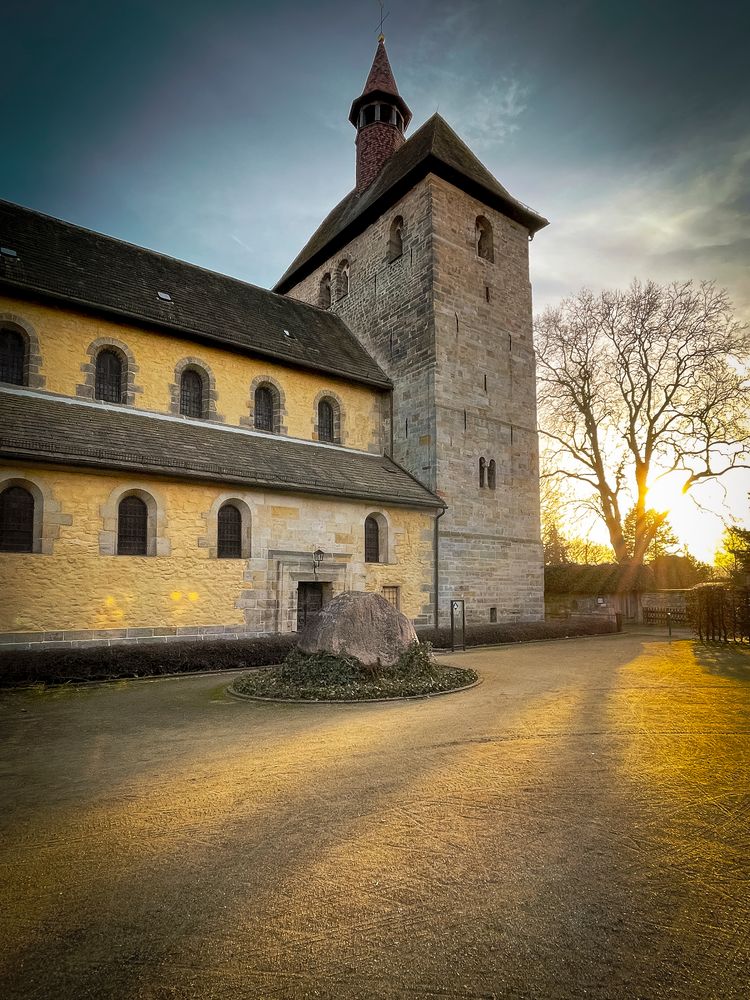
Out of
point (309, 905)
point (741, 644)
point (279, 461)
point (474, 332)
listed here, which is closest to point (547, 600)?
point (741, 644)

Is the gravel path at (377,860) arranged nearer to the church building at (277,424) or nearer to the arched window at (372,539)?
the church building at (277,424)

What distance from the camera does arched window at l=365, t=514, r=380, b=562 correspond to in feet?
57.9

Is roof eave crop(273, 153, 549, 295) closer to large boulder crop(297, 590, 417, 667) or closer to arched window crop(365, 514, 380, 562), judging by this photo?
arched window crop(365, 514, 380, 562)

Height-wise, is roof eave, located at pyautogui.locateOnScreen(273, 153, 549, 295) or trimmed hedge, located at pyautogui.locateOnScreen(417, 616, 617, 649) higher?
roof eave, located at pyautogui.locateOnScreen(273, 153, 549, 295)

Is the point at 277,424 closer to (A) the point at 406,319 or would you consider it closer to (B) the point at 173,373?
(B) the point at 173,373

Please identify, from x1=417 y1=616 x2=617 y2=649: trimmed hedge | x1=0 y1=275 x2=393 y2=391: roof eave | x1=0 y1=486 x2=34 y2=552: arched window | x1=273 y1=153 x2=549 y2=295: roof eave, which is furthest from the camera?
x1=273 y1=153 x2=549 y2=295: roof eave

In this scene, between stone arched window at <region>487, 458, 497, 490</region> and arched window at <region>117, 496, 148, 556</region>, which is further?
stone arched window at <region>487, 458, 497, 490</region>

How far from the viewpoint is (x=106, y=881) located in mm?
3467

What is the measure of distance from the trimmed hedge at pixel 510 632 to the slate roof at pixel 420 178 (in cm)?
1627

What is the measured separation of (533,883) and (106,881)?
2.57m

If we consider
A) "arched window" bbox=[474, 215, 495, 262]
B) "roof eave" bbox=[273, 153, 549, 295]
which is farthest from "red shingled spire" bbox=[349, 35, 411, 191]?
"arched window" bbox=[474, 215, 495, 262]

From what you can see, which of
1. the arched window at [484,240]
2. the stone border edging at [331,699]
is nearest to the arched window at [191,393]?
the stone border edging at [331,699]

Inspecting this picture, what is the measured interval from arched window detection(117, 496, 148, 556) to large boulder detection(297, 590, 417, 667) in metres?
5.36

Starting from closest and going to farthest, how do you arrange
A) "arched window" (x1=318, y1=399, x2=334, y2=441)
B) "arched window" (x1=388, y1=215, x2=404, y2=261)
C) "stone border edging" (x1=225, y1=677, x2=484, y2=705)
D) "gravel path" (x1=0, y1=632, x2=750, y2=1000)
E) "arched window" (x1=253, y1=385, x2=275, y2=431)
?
"gravel path" (x1=0, y1=632, x2=750, y2=1000) < "stone border edging" (x1=225, y1=677, x2=484, y2=705) < "arched window" (x1=253, y1=385, x2=275, y2=431) < "arched window" (x1=318, y1=399, x2=334, y2=441) < "arched window" (x1=388, y1=215, x2=404, y2=261)
